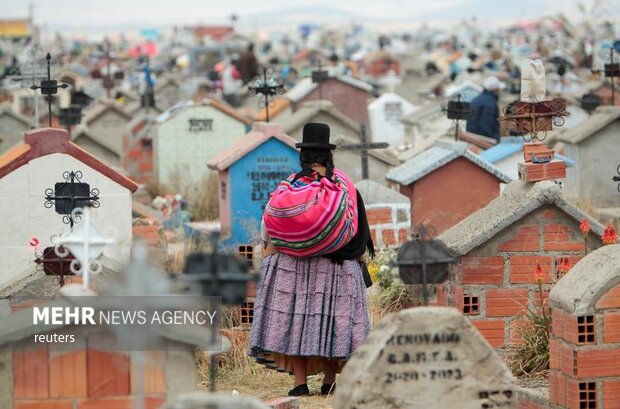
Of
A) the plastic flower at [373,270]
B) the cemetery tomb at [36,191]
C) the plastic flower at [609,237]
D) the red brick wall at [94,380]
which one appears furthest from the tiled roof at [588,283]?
the cemetery tomb at [36,191]

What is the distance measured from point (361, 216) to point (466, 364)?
288 centimetres

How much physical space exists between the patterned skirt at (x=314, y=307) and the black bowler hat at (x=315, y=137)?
2.11 ft

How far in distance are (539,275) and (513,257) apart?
1.58 ft

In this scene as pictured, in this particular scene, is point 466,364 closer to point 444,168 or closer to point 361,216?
point 361,216

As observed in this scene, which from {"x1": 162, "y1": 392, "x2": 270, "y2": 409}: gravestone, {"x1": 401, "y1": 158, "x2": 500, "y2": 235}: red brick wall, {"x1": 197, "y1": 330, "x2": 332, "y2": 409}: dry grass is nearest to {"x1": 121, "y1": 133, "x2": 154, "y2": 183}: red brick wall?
{"x1": 401, "y1": 158, "x2": 500, "y2": 235}: red brick wall

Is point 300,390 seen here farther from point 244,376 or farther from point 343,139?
point 343,139

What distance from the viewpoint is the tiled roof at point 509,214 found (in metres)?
11.6

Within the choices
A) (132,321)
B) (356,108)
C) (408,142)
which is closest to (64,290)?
(132,321)

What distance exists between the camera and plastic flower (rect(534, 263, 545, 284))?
447 inches

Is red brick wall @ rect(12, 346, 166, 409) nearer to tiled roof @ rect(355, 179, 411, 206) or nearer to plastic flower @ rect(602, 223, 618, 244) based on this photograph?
plastic flower @ rect(602, 223, 618, 244)

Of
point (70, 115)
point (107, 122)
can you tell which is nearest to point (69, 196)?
point (70, 115)

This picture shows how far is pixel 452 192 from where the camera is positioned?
53.1 feet

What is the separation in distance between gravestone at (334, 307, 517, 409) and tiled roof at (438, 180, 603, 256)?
3117 mm

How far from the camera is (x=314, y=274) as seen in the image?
11.1 meters
